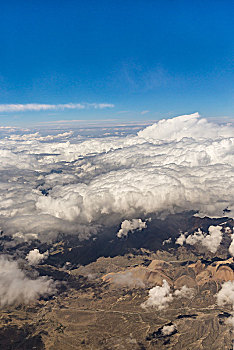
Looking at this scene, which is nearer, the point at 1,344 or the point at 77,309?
the point at 1,344

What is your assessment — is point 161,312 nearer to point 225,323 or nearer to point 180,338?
point 180,338

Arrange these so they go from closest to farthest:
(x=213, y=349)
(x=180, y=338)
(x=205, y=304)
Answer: (x=213, y=349) < (x=180, y=338) < (x=205, y=304)

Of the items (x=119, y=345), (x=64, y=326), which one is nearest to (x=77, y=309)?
(x=64, y=326)

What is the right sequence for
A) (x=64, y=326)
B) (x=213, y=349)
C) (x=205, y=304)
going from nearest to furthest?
1. (x=213, y=349)
2. (x=64, y=326)
3. (x=205, y=304)

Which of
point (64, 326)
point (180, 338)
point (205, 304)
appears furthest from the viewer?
point (205, 304)

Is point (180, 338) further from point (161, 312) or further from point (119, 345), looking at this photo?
point (119, 345)

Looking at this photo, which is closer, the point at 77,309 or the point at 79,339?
the point at 79,339

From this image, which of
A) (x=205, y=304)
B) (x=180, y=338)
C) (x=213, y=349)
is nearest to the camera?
(x=213, y=349)

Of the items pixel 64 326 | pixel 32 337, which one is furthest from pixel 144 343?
pixel 32 337
